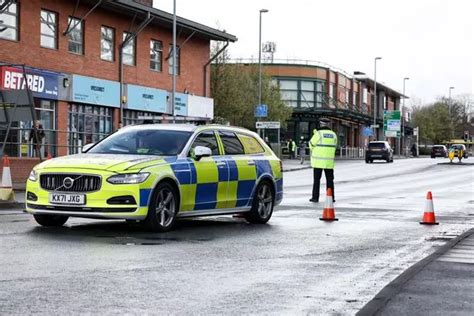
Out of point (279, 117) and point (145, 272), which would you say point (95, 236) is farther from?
point (279, 117)

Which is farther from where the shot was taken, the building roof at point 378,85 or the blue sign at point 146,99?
the building roof at point 378,85

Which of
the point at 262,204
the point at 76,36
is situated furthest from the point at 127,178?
the point at 76,36

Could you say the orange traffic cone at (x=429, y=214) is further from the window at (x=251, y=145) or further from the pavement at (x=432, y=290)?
the pavement at (x=432, y=290)

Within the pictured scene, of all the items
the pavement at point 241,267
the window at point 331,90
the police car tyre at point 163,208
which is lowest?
the pavement at point 241,267

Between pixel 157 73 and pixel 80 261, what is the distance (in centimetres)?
3053

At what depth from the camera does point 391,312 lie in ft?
19.1

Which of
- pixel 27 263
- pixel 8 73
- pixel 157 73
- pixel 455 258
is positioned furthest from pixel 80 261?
pixel 157 73

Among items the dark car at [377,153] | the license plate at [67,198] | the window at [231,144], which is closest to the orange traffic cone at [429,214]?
the window at [231,144]

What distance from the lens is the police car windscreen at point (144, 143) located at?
11508 millimetres

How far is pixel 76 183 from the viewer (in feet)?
34.4

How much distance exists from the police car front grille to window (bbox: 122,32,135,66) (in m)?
25.1

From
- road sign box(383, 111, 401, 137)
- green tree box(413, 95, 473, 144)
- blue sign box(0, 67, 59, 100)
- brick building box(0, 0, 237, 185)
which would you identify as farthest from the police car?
green tree box(413, 95, 473, 144)

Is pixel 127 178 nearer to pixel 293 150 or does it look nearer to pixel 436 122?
pixel 293 150

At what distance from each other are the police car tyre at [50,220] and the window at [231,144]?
2739mm
